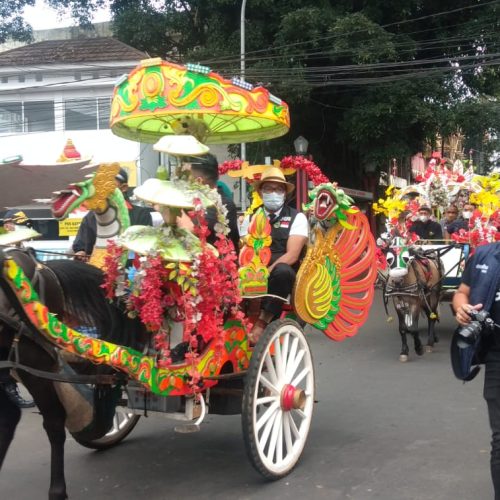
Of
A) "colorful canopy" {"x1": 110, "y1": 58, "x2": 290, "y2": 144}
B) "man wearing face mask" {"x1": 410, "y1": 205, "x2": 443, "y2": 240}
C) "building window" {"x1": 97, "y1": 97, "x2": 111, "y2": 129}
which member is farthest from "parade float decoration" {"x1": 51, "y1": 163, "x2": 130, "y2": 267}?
"building window" {"x1": 97, "y1": 97, "x2": 111, "y2": 129}

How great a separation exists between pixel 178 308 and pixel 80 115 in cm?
1742

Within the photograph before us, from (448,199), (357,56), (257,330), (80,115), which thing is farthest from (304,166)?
(80,115)

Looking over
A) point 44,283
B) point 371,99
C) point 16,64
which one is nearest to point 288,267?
point 44,283

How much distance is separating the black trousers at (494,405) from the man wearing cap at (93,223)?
2467 mm

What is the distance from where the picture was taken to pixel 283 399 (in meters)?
4.51

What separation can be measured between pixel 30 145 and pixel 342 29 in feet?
32.8

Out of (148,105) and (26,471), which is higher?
(148,105)

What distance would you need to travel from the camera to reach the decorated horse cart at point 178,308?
3.69 meters

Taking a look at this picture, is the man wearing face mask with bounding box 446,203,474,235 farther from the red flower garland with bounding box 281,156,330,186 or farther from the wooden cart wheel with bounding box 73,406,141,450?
the wooden cart wheel with bounding box 73,406,141,450

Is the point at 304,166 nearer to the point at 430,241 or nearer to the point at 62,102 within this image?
the point at 430,241

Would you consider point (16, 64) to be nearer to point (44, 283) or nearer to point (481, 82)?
point (481, 82)

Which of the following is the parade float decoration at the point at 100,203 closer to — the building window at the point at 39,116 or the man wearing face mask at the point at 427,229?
the man wearing face mask at the point at 427,229

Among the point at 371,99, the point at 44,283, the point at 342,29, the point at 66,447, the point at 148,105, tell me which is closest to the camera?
the point at 44,283

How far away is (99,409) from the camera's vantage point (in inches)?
165
